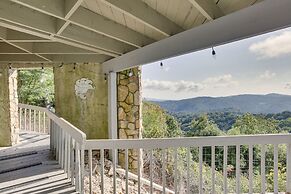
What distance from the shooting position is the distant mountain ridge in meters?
8.98

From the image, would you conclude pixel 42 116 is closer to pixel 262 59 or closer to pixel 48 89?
pixel 48 89

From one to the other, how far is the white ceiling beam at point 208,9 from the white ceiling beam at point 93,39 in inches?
87.5

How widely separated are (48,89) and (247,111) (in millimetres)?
9749

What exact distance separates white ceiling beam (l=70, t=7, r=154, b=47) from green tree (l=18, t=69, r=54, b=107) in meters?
10.6

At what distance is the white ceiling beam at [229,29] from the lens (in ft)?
8.46

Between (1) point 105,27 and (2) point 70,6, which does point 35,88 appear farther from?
(2) point 70,6

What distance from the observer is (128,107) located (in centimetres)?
710

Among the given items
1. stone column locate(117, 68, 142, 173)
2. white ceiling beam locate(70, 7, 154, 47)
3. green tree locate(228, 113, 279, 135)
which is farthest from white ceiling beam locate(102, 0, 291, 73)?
green tree locate(228, 113, 279, 135)

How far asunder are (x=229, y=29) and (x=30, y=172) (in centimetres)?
384

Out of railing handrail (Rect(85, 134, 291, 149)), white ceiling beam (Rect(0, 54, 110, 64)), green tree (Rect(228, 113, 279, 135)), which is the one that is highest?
white ceiling beam (Rect(0, 54, 110, 64))

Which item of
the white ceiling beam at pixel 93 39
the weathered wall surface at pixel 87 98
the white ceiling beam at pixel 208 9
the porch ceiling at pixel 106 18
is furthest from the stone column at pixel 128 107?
the white ceiling beam at pixel 208 9

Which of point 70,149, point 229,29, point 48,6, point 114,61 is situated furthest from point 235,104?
point 48,6

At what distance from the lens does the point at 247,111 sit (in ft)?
30.6

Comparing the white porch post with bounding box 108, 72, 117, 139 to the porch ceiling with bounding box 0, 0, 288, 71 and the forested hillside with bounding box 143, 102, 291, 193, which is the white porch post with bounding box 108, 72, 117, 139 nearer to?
the porch ceiling with bounding box 0, 0, 288, 71
